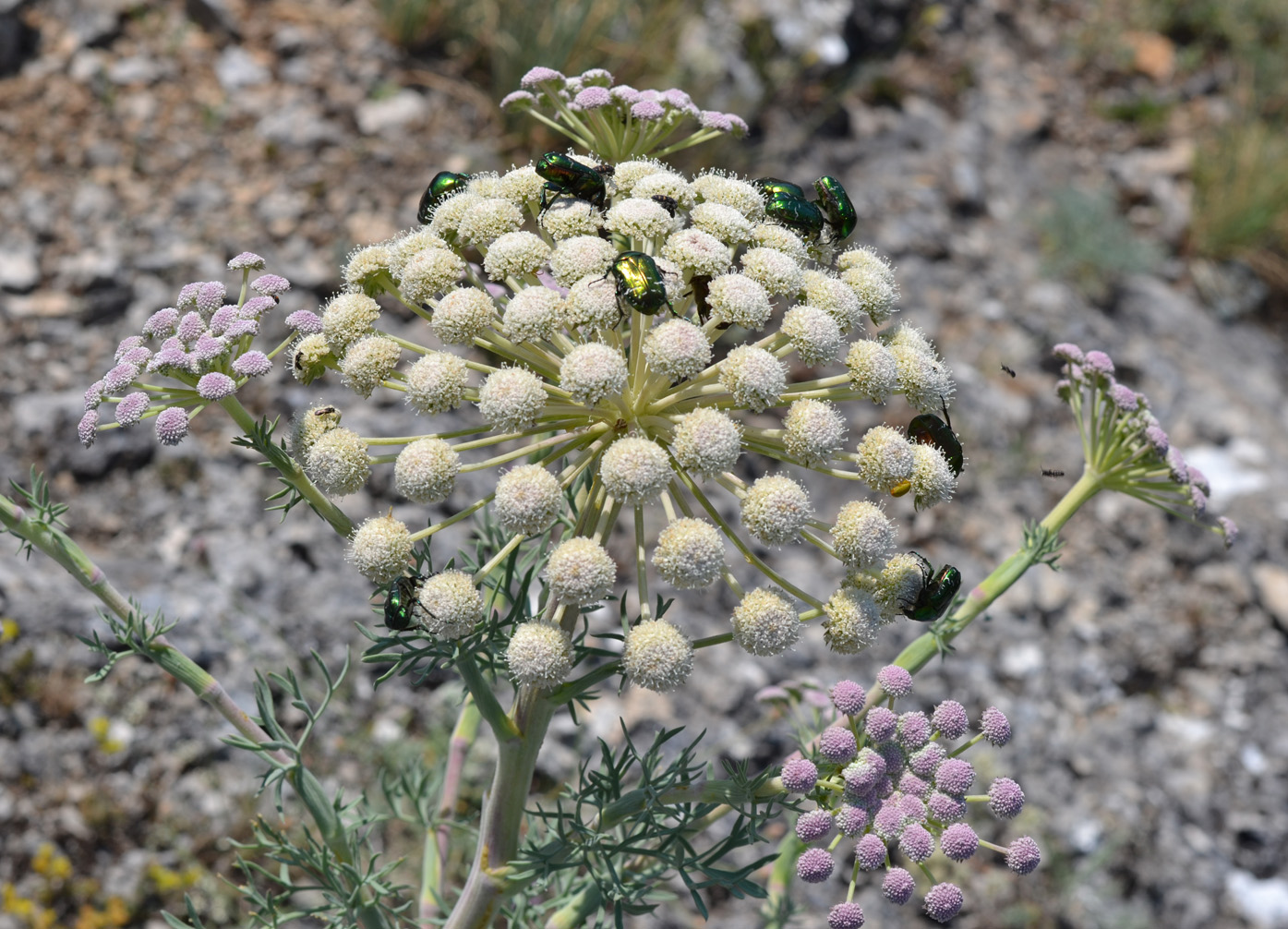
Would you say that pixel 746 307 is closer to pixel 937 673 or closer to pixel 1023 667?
pixel 937 673

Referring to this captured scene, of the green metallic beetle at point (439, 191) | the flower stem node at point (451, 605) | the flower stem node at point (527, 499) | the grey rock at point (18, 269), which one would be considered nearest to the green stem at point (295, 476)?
the flower stem node at point (451, 605)

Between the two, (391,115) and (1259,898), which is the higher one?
(391,115)

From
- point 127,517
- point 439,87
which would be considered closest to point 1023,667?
point 127,517

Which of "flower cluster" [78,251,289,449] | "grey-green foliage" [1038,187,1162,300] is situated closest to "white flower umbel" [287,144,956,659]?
"flower cluster" [78,251,289,449]

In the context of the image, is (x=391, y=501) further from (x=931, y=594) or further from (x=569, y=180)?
(x=931, y=594)

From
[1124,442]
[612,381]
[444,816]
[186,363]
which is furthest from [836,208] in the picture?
[444,816]

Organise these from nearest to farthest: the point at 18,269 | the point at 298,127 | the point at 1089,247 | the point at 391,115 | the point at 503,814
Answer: the point at 503,814, the point at 18,269, the point at 298,127, the point at 391,115, the point at 1089,247

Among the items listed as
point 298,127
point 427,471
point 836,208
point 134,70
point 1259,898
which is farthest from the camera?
point 298,127
